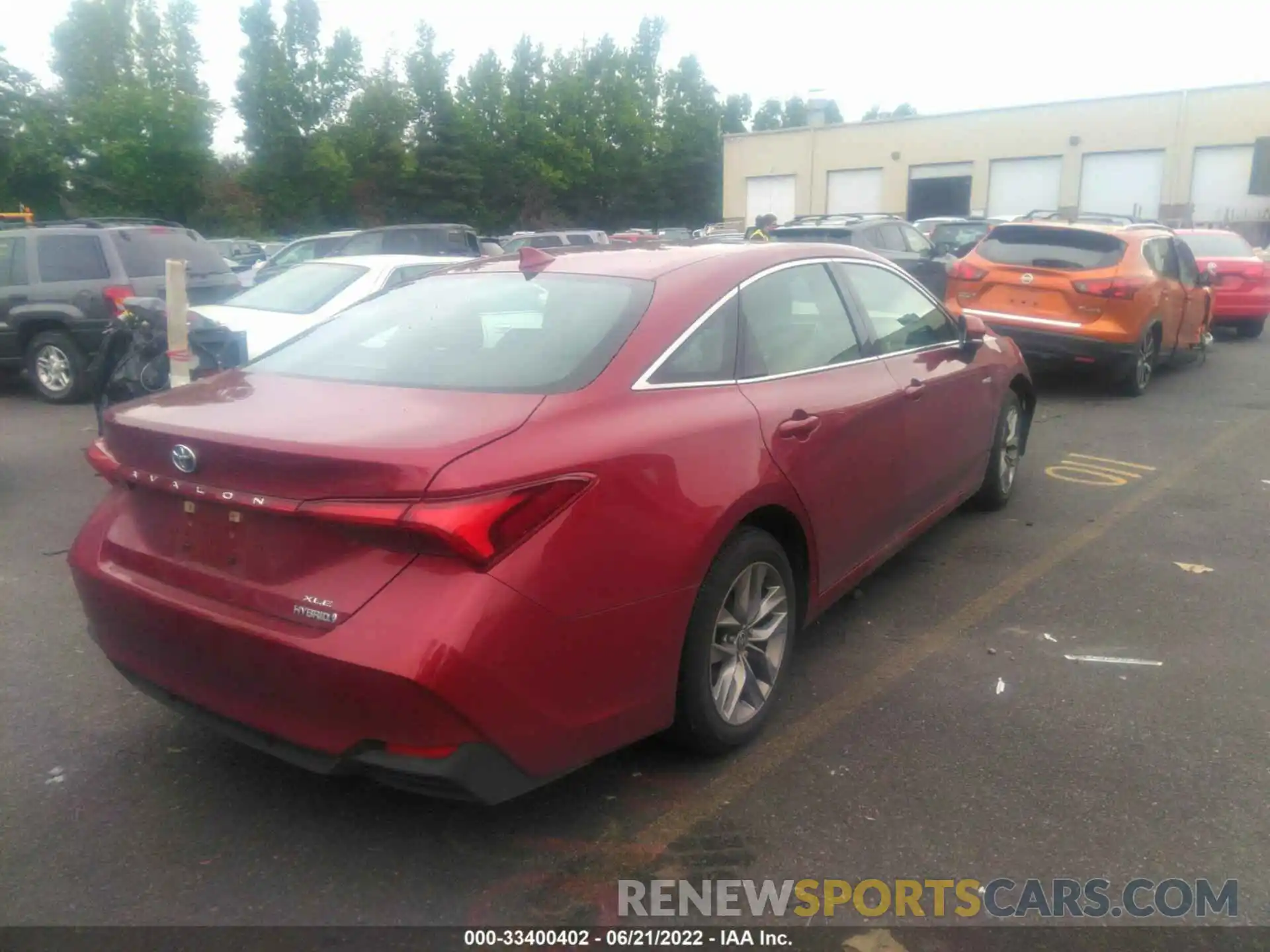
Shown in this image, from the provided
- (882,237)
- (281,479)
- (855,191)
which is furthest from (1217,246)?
(855,191)

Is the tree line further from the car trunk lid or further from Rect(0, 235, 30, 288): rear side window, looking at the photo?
the car trunk lid

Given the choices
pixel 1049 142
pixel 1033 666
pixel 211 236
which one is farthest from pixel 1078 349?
pixel 211 236

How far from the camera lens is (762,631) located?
11.8 ft

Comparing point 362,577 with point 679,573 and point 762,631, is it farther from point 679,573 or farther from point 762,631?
point 762,631

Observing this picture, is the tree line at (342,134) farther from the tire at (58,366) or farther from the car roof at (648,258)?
the car roof at (648,258)

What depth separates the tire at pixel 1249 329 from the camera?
50.7ft

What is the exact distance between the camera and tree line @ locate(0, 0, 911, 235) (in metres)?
38.7

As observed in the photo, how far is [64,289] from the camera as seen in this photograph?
1023 centimetres

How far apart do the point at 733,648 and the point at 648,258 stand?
1486 mm

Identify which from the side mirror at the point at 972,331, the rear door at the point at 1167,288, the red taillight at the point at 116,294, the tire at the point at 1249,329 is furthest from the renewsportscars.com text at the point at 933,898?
the tire at the point at 1249,329

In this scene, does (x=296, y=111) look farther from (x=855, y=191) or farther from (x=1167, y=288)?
(x=1167, y=288)

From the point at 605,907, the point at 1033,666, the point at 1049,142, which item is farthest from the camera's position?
the point at 1049,142

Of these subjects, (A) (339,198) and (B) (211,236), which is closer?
(B) (211,236)

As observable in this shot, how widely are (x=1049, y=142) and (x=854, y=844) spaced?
39.9 meters
